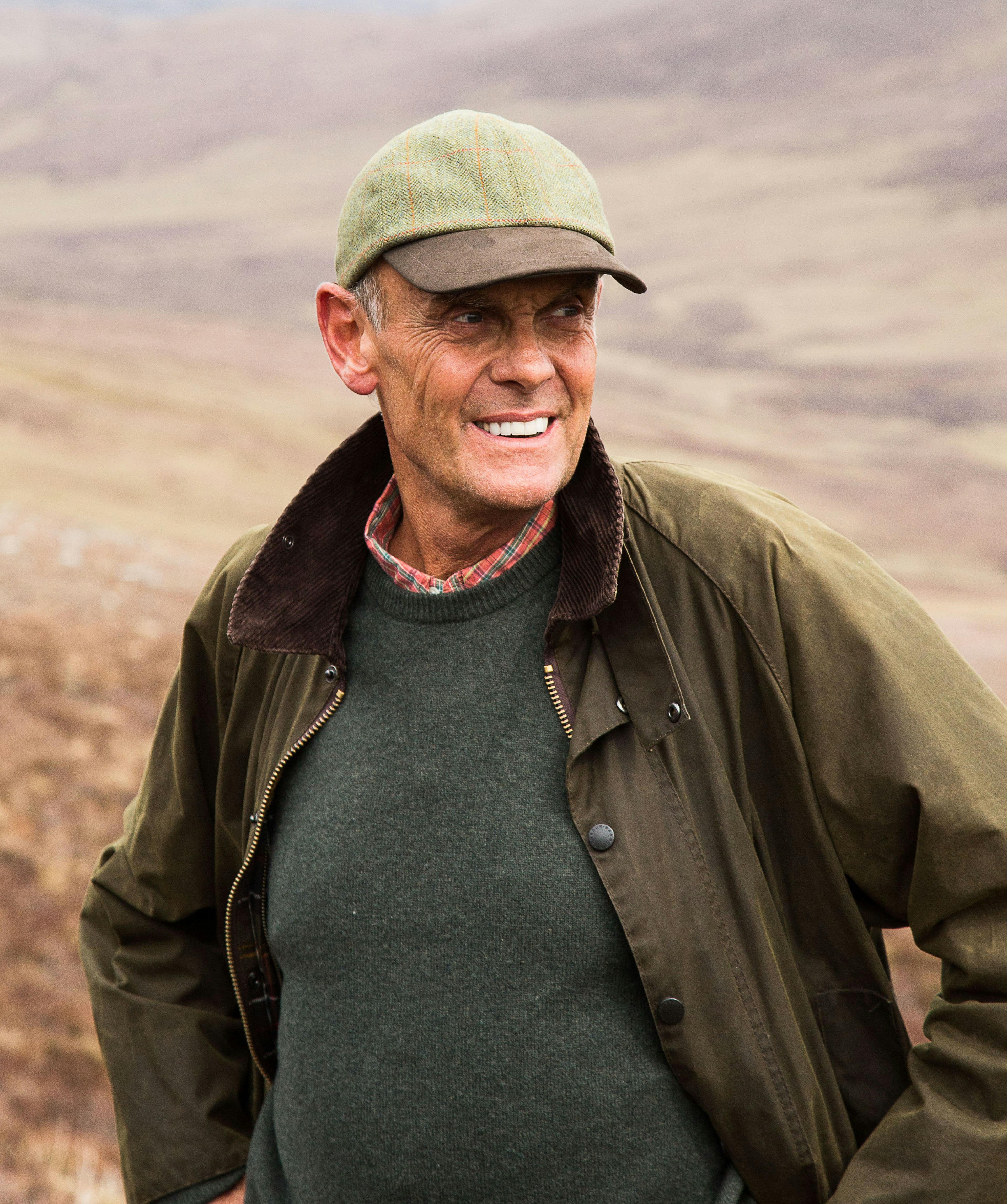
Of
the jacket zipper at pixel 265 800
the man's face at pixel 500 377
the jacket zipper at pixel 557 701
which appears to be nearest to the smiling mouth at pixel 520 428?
the man's face at pixel 500 377

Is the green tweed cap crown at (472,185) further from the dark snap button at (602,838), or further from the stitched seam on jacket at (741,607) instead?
the dark snap button at (602,838)

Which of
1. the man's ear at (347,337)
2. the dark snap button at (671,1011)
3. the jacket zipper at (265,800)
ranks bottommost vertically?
the dark snap button at (671,1011)

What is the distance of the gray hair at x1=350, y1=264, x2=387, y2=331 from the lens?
201 cm

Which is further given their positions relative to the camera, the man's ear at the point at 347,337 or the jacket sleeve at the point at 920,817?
the man's ear at the point at 347,337

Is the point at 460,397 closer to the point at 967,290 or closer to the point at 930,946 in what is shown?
the point at 930,946

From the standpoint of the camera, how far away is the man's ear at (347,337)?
2.10m

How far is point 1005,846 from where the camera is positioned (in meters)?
1.66

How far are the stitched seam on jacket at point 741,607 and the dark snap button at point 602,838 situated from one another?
1.00 feet

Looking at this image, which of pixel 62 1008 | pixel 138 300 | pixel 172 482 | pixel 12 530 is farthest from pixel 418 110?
pixel 62 1008

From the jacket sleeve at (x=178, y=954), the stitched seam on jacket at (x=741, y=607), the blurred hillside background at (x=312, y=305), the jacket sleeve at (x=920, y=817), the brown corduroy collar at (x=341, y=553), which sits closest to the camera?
the jacket sleeve at (x=920, y=817)

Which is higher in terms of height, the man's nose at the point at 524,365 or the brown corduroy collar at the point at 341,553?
the man's nose at the point at 524,365

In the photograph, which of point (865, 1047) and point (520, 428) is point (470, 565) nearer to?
point (520, 428)

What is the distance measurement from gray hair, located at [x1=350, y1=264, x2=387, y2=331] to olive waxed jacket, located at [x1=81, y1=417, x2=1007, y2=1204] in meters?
0.40

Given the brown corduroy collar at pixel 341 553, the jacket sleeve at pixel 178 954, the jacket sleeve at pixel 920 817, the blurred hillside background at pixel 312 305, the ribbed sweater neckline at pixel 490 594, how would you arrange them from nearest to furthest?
the jacket sleeve at pixel 920 817 → the brown corduroy collar at pixel 341 553 → the ribbed sweater neckline at pixel 490 594 → the jacket sleeve at pixel 178 954 → the blurred hillside background at pixel 312 305
